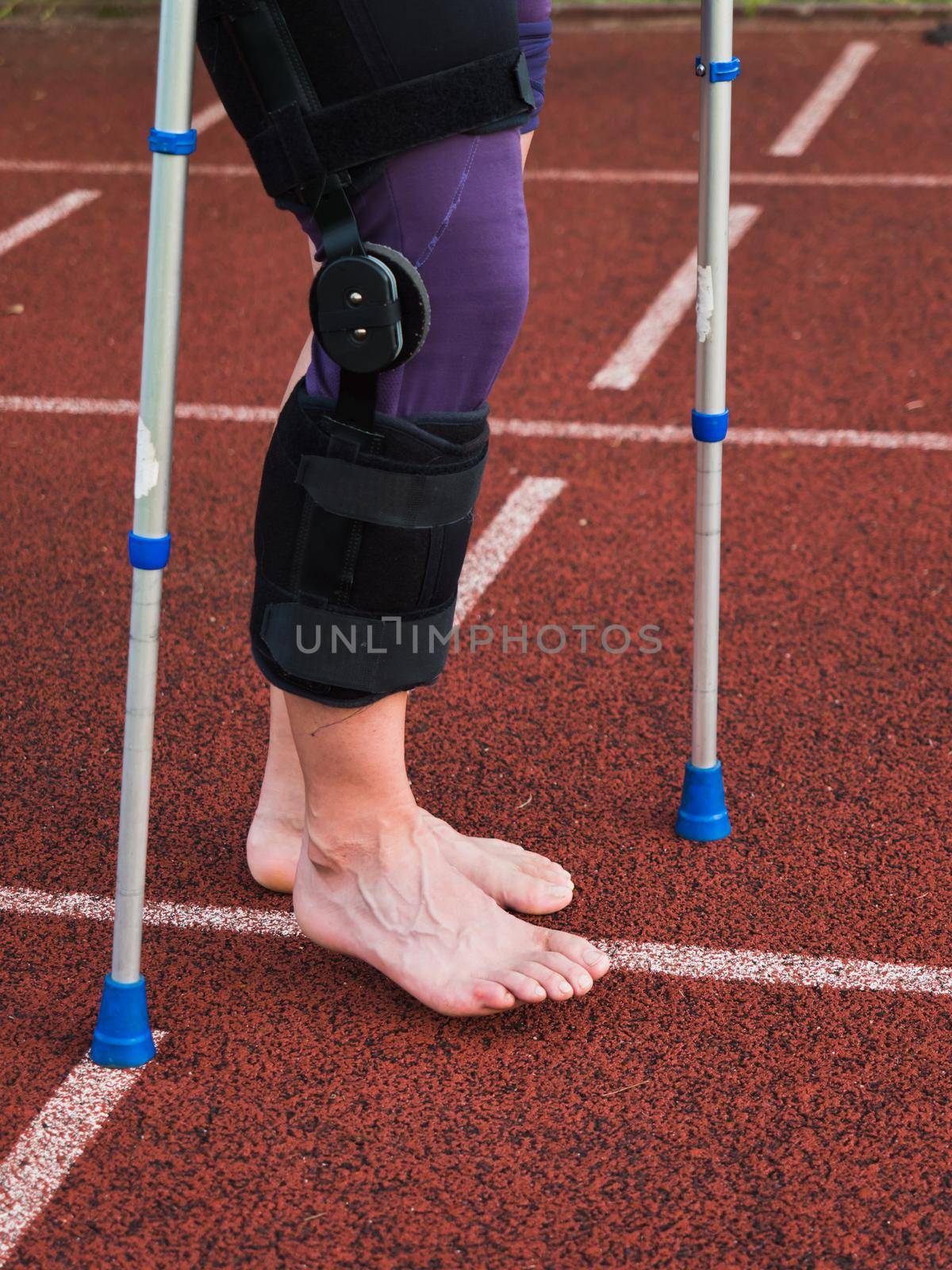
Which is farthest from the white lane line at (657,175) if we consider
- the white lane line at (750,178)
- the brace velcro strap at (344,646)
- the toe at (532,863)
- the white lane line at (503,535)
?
the brace velcro strap at (344,646)

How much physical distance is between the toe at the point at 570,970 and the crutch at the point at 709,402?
0.48m

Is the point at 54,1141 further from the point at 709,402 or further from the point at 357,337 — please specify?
the point at 709,402

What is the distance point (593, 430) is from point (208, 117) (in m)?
4.33

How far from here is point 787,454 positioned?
404 cm

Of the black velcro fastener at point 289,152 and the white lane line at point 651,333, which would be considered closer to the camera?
the black velcro fastener at point 289,152

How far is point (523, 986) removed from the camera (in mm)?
2055

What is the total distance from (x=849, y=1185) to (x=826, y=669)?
137cm

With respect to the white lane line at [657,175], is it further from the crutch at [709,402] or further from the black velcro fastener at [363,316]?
the black velcro fastener at [363,316]

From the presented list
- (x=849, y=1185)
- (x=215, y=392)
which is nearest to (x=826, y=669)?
(x=849, y=1185)

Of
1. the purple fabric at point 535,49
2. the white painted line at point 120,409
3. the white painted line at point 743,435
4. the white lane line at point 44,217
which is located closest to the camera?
the purple fabric at point 535,49

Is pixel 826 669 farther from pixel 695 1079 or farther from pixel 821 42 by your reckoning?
pixel 821 42

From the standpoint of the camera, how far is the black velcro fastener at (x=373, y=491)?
6.19ft

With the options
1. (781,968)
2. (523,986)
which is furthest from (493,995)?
(781,968)

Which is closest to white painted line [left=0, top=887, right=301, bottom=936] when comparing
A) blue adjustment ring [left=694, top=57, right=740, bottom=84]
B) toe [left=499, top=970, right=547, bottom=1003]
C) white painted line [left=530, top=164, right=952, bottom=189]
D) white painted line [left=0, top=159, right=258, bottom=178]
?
toe [left=499, top=970, right=547, bottom=1003]
